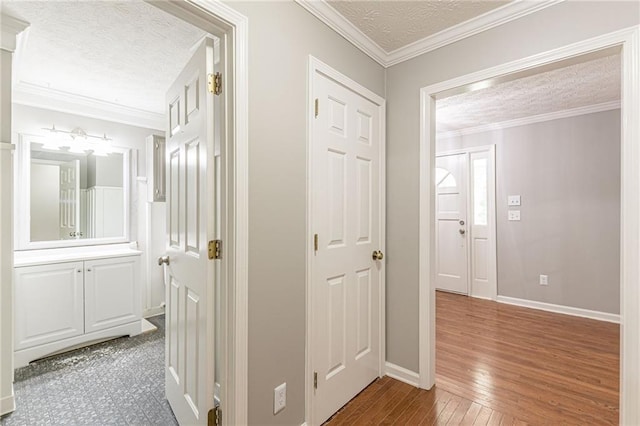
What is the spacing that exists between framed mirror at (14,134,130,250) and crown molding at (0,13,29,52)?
135cm

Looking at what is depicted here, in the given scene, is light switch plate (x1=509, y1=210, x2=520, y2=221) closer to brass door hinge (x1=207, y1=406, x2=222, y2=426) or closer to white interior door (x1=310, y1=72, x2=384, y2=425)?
white interior door (x1=310, y1=72, x2=384, y2=425)

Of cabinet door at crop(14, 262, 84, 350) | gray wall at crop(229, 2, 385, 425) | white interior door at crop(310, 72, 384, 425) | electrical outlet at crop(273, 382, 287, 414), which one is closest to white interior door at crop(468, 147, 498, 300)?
white interior door at crop(310, 72, 384, 425)

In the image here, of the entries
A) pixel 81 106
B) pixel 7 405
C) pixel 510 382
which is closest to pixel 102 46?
pixel 81 106

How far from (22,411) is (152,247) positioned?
1.94 meters

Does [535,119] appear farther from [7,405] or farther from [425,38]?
[7,405]

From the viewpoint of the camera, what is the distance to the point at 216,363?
1.45 metres

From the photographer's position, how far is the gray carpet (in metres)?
1.86

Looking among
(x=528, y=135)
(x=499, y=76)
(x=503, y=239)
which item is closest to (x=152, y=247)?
(x=499, y=76)

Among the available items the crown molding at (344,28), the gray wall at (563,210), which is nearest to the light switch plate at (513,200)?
the gray wall at (563,210)

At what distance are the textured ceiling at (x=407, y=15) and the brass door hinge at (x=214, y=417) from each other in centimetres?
223

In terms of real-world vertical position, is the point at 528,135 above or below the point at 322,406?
above

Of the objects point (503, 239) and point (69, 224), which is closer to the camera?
point (69, 224)

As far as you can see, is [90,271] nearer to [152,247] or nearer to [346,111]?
[152,247]

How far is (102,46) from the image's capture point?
2119 mm
